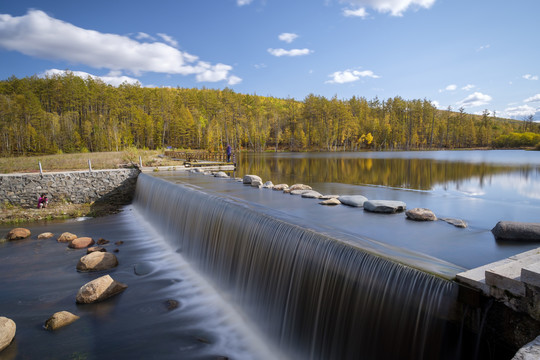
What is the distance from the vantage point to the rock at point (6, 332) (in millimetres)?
5352

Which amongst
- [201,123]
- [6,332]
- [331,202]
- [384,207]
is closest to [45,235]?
[6,332]

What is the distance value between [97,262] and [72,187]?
1182 centimetres

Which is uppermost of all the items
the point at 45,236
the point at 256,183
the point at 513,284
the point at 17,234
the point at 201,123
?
the point at 201,123

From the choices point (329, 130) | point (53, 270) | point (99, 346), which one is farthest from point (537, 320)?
point (329, 130)

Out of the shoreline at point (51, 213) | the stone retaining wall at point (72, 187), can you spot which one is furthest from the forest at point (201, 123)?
the shoreline at point (51, 213)

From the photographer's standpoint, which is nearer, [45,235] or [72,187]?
[45,235]

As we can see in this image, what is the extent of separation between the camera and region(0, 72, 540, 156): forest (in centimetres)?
5209

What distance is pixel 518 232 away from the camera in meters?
6.04

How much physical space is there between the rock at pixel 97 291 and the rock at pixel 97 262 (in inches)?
74.0

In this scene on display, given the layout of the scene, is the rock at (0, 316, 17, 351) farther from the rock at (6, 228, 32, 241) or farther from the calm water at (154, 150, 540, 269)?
the rock at (6, 228, 32, 241)

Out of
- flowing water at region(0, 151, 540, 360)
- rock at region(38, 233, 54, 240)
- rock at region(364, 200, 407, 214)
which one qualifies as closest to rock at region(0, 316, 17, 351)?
flowing water at region(0, 151, 540, 360)

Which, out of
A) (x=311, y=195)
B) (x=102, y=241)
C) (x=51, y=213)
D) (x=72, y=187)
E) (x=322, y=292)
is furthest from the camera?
(x=72, y=187)

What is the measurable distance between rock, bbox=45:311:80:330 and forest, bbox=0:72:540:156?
45.5 metres

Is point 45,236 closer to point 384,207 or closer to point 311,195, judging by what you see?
point 311,195
